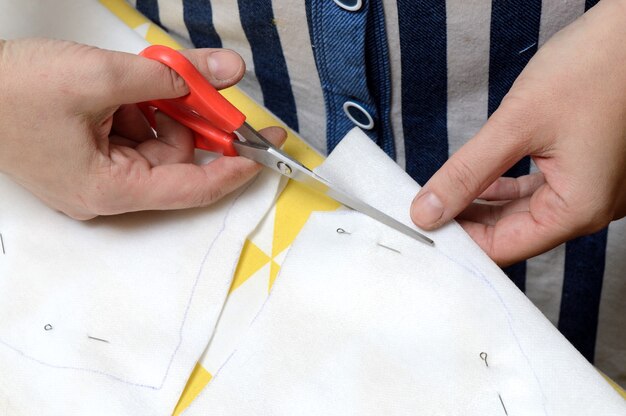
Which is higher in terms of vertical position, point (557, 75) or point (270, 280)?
point (557, 75)

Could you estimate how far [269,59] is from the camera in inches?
32.3

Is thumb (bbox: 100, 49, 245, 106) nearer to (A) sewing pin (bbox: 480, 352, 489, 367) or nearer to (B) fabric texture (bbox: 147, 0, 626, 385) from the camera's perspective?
(B) fabric texture (bbox: 147, 0, 626, 385)

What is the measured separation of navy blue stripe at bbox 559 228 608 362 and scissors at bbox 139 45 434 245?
36 cm

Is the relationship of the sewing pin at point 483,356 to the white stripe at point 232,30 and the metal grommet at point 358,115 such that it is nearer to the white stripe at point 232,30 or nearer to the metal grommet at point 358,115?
the metal grommet at point 358,115

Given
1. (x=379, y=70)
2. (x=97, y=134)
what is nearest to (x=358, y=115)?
(x=379, y=70)

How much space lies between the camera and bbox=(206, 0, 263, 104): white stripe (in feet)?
2.56

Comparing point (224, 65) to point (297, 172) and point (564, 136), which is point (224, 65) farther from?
point (564, 136)

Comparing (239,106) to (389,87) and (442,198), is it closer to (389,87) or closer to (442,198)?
(389,87)

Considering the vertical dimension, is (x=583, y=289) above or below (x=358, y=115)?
below

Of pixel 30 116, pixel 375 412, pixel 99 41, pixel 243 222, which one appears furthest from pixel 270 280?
pixel 99 41

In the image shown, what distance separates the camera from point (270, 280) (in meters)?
0.69

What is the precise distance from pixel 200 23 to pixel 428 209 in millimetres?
396

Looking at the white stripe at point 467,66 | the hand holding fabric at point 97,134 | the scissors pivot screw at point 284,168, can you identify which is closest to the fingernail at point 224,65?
the hand holding fabric at point 97,134

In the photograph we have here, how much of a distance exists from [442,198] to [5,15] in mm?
583
